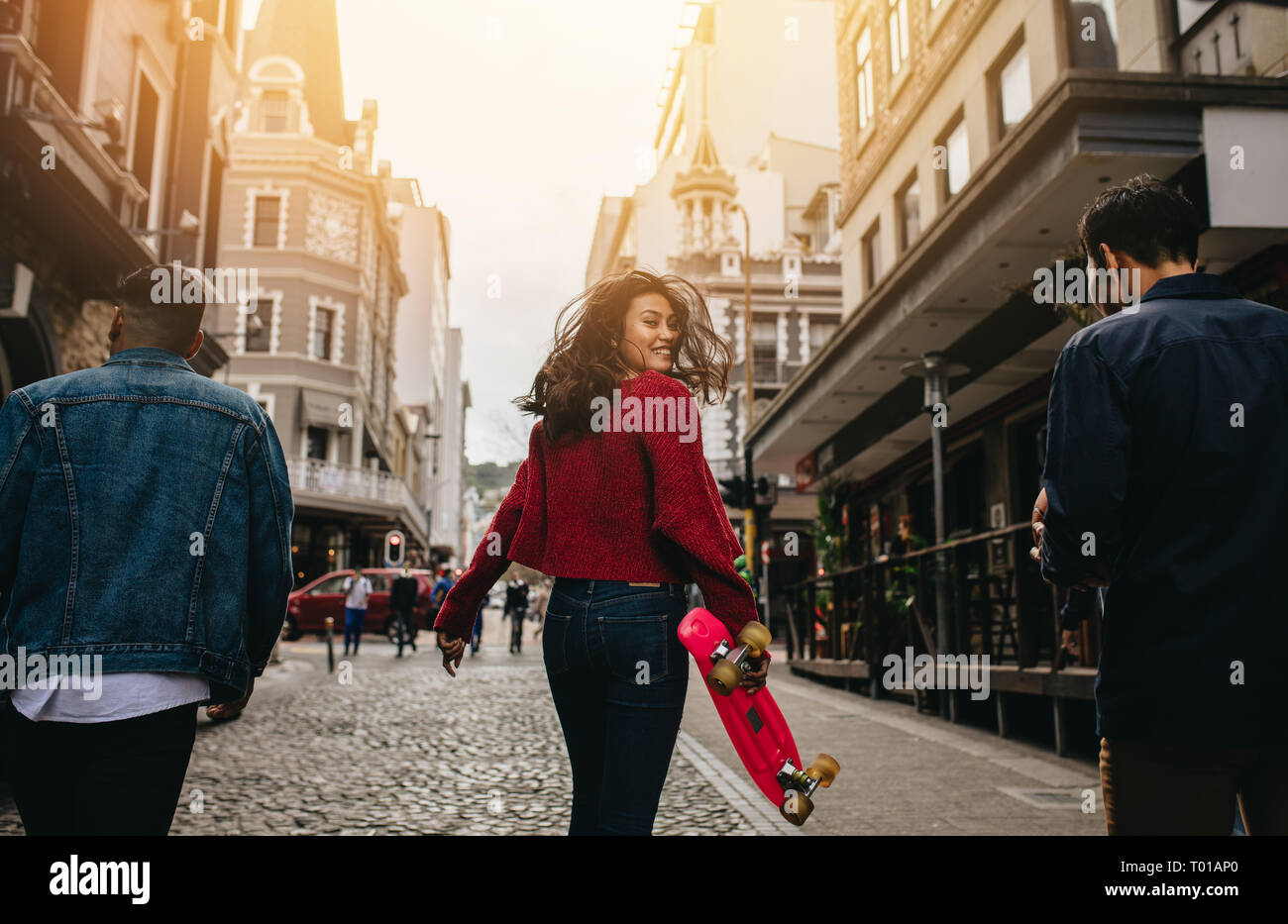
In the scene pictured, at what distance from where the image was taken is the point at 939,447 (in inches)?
444

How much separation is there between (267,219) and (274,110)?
4.19 metres

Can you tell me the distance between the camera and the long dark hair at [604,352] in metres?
2.59

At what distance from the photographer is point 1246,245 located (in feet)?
28.0

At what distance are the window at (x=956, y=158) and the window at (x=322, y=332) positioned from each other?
90.0 feet

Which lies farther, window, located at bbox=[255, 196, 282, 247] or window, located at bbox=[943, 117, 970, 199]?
window, located at bbox=[255, 196, 282, 247]

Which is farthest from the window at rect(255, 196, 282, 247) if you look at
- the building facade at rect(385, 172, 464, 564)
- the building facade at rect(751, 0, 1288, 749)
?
the building facade at rect(751, 0, 1288, 749)

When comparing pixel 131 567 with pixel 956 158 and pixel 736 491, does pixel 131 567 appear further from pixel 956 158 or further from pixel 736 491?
pixel 736 491

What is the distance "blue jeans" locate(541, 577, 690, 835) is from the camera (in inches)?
94.3

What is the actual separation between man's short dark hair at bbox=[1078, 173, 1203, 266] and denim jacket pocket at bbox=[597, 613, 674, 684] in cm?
129

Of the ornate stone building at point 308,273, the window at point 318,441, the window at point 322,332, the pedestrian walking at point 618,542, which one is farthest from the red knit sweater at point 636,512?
the window at point 322,332

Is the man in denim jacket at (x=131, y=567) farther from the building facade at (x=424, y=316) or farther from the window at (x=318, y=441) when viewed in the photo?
the building facade at (x=424, y=316)

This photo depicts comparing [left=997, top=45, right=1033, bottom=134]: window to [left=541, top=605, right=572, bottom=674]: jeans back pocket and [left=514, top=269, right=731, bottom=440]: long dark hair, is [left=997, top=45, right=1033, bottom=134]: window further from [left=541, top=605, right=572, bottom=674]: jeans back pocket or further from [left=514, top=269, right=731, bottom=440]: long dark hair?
[left=541, top=605, right=572, bottom=674]: jeans back pocket
